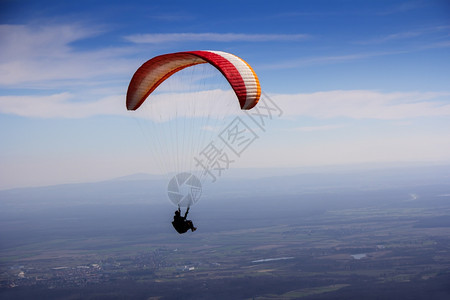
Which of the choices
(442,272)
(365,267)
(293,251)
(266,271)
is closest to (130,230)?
(293,251)

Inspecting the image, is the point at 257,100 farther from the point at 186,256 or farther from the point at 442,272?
the point at 186,256

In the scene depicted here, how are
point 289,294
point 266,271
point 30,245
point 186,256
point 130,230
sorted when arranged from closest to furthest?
point 289,294 → point 266,271 → point 186,256 → point 30,245 → point 130,230

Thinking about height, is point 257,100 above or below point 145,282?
above

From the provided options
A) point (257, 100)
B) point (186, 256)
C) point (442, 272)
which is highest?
point (257, 100)

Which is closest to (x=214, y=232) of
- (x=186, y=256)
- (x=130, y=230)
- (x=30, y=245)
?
(x=130, y=230)

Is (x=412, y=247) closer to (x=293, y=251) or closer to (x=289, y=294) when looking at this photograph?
(x=293, y=251)

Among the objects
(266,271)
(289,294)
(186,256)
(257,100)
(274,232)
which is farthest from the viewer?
(274,232)

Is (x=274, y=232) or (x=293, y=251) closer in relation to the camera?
(x=293, y=251)
